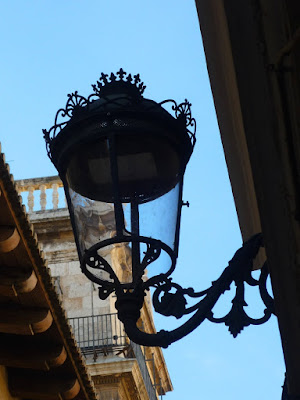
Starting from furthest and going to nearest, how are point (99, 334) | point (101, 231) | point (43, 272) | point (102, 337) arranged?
point (99, 334) < point (102, 337) < point (43, 272) < point (101, 231)

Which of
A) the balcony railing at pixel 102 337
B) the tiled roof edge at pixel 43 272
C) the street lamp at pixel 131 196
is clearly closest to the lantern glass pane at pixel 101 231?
the street lamp at pixel 131 196

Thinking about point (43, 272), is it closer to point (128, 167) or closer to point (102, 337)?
point (128, 167)

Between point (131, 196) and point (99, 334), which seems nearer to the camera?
point (131, 196)

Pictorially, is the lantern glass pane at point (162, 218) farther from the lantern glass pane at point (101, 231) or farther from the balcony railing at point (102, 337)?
the balcony railing at point (102, 337)

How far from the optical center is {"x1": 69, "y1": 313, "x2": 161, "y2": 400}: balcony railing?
738 inches

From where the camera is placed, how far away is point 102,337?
1911 centimetres

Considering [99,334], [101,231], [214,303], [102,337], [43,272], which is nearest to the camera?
[214,303]

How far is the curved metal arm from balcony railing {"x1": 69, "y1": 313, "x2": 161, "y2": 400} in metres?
14.8

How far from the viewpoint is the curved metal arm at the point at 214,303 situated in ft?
12.3

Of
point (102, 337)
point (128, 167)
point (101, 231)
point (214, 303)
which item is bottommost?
point (102, 337)

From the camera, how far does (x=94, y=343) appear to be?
18938 millimetres

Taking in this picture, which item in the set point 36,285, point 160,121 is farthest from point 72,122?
point 36,285

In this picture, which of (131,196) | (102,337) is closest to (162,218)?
(131,196)

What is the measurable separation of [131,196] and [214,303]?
66 centimetres
